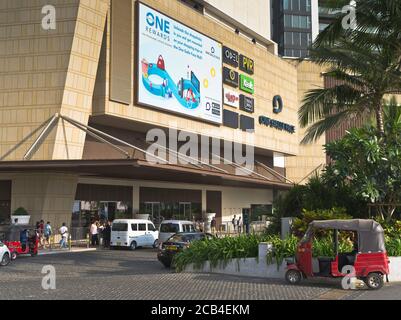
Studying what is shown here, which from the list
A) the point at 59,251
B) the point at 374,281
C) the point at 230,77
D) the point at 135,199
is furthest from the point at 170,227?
the point at 230,77

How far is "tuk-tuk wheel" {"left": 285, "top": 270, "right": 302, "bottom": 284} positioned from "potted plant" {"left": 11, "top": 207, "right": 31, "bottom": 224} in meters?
19.1

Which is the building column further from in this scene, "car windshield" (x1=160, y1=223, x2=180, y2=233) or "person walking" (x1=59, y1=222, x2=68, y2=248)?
"car windshield" (x1=160, y1=223, x2=180, y2=233)

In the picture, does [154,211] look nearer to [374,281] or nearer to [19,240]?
[19,240]

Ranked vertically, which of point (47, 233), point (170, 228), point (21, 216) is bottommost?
point (47, 233)

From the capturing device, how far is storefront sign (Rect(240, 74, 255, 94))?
1945 inches

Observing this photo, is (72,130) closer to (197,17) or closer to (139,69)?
(139,69)

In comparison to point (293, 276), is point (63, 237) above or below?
above

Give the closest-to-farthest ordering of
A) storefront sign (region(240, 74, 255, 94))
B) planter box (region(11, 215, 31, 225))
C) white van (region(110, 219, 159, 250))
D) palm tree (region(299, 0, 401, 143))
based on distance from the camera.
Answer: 1. palm tree (region(299, 0, 401, 143))
2. white van (region(110, 219, 159, 250))
3. planter box (region(11, 215, 31, 225))
4. storefront sign (region(240, 74, 255, 94))

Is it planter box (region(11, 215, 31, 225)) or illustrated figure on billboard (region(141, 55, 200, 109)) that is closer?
planter box (region(11, 215, 31, 225))

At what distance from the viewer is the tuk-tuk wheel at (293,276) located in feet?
49.8

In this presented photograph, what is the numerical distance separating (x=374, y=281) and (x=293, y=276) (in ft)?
7.08

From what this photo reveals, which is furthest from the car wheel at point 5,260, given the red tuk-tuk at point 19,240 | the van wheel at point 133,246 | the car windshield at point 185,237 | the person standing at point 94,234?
the person standing at point 94,234

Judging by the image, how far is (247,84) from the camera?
5038 cm

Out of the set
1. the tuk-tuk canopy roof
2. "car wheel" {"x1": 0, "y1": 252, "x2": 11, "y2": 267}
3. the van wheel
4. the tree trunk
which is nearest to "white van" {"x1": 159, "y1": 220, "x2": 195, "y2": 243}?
the van wheel
